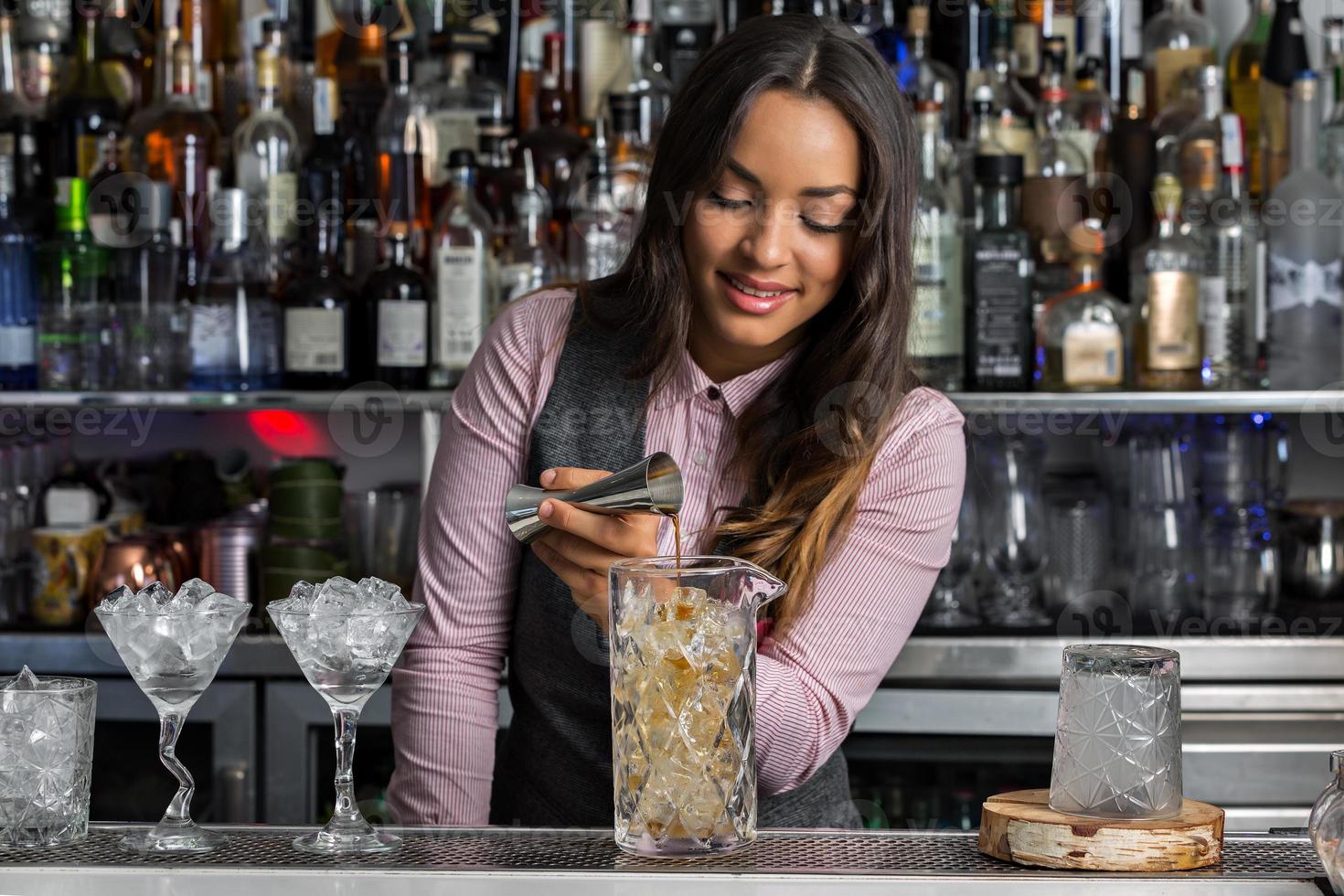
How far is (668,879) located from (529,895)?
3.1 inches

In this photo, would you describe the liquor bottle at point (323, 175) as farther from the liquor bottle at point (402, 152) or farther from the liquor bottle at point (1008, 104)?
the liquor bottle at point (1008, 104)

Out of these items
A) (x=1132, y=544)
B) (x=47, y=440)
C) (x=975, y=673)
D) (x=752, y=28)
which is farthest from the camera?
(x=47, y=440)

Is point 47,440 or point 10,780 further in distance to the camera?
point 47,440

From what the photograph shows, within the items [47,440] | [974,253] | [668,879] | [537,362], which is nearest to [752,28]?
[537,362]

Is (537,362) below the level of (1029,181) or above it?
Result: below

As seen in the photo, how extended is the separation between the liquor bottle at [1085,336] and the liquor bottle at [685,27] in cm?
70

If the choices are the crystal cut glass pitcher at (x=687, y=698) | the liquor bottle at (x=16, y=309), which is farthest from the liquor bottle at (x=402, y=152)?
the crystal cut glass pitcher at (x=687, y=698)

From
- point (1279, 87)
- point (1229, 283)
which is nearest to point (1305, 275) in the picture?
point (1229, 283)

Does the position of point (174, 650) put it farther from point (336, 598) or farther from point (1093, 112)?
point (1093, 112)

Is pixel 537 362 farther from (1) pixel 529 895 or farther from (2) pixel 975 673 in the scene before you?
(2) pixel 975 673

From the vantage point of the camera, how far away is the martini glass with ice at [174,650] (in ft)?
3.00

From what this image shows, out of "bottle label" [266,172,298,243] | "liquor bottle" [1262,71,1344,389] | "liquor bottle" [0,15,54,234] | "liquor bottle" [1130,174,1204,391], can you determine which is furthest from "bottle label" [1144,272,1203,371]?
"liquor bottle" [0,15,54,234]

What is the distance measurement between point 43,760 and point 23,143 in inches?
72.0

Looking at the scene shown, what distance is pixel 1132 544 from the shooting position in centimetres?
243
